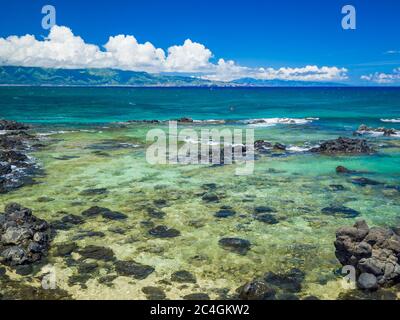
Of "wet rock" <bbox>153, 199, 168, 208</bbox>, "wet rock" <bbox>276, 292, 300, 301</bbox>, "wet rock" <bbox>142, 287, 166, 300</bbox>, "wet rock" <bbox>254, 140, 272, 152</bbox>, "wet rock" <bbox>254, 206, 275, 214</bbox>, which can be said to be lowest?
"wet rock" <bbox>276, 292, 300, 301</bbox>

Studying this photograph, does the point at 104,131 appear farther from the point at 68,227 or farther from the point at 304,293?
the point at 304,293

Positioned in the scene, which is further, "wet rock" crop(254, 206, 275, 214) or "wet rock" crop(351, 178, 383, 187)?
"wet rock" crop(351, 178, 383, 187)

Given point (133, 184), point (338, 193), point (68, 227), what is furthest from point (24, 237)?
point (338, 193)

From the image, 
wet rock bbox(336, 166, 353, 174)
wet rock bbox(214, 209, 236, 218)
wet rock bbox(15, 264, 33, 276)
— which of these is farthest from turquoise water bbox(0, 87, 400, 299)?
wet rock bbox(15, 264, 33, 276)

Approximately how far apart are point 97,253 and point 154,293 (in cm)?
462

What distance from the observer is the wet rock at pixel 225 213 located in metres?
25.4

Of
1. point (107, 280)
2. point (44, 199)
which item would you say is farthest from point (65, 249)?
point (44, 199)

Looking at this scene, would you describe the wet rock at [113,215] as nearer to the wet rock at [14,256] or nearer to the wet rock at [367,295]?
the wet rock at [14,256]

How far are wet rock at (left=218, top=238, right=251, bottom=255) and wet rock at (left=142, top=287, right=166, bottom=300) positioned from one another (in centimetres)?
508

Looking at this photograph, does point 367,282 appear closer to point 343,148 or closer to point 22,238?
point 22,238

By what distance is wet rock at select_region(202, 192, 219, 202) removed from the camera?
28.5m

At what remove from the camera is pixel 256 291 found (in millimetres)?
16312

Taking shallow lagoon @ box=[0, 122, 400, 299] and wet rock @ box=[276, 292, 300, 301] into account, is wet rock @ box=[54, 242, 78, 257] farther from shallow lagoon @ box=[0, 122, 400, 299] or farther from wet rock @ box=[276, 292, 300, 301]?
wet rock @ box=[276, 292, 300, 301]

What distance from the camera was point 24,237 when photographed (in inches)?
800
